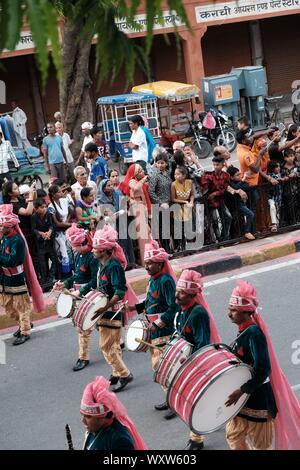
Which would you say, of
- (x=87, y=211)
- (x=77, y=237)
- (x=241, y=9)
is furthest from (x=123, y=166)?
(x=77, y=237)

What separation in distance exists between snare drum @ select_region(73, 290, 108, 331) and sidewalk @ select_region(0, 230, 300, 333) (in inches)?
101

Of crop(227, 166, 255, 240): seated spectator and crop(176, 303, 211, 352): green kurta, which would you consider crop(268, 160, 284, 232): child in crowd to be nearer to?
crop(227, 166, 255, 240): seated spectator

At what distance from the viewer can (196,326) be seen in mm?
6684

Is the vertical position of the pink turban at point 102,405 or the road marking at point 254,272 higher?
the pink turban at point 102,405

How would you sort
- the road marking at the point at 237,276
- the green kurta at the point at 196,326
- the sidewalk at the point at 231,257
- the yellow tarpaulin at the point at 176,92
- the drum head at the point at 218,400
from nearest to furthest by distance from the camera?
1. the drum head at the point at 218,400
2. the green kurta at the point at 196,326
3. the road marking at the point at 237,276
4. the sidewalk at the point at 231,257
5. the yellow tarpaulin at the point at 176,92

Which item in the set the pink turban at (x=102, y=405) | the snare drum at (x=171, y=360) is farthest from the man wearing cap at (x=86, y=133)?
the pink turban at (x=102, y=405)

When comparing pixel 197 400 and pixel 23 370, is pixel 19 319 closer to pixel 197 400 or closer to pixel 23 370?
pixel 23 370

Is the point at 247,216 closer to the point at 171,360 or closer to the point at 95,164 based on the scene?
the point at 95,164

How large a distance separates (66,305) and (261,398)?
3.00 metres

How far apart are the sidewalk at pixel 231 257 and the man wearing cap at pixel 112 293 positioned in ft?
8.18

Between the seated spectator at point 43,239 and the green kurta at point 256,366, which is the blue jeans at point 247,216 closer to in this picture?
the seated spectator at point 43,239

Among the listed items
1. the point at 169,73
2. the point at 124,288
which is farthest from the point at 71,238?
the point at 169,73

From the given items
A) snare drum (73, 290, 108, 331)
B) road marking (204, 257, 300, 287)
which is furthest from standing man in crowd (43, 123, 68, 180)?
snare drum (73, 290, 108, 331)

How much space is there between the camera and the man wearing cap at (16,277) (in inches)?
368
